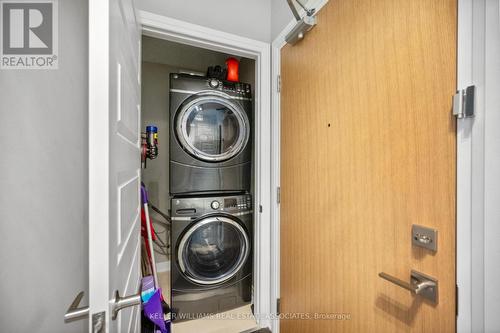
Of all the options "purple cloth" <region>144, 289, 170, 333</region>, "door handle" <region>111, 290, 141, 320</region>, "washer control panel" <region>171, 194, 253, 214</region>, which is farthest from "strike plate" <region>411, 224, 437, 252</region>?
"purple cloth" <region>144, 289, 170, 333</region>

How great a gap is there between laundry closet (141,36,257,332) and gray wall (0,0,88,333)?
67 cm

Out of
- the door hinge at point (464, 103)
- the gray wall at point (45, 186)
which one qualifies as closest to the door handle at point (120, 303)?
the gray wall at point (45, 186)

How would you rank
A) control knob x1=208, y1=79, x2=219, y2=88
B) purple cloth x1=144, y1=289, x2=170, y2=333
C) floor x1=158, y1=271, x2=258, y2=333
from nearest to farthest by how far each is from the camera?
purple cloth x1=144, y1=289, x2=170, y2=333 → floor x1=158, y1=271, x2=258, y2=333 → control knob x1=208, y1=79, x2=219, y2=88

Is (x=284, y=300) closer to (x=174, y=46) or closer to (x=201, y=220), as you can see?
(x=201, y=220)

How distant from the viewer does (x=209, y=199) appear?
63.4 inches

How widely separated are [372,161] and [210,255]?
147 cm

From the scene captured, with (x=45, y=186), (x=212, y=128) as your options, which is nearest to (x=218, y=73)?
(x=212, y=128)

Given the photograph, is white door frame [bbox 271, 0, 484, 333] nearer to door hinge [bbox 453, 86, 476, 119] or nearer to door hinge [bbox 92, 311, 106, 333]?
door hinge [bbox 453, 86, 476, 119]

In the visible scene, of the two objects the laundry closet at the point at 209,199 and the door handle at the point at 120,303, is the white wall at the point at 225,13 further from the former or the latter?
the door handle at the point at 120,303

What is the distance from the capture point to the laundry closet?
155cm

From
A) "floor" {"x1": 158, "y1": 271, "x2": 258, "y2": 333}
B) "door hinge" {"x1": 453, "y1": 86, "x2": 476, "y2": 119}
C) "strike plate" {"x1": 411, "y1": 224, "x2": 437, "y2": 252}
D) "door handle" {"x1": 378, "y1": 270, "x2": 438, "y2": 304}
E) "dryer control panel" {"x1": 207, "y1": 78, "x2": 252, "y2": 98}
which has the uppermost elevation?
"dryer control panel" {"x1": 207, "y1": 78, "x2": 252, "y2": 98}

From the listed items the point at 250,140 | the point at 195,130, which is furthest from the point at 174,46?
the point at 250,140

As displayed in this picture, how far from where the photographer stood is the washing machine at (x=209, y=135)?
1580 millimetres

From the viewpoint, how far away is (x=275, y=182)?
1.41m
